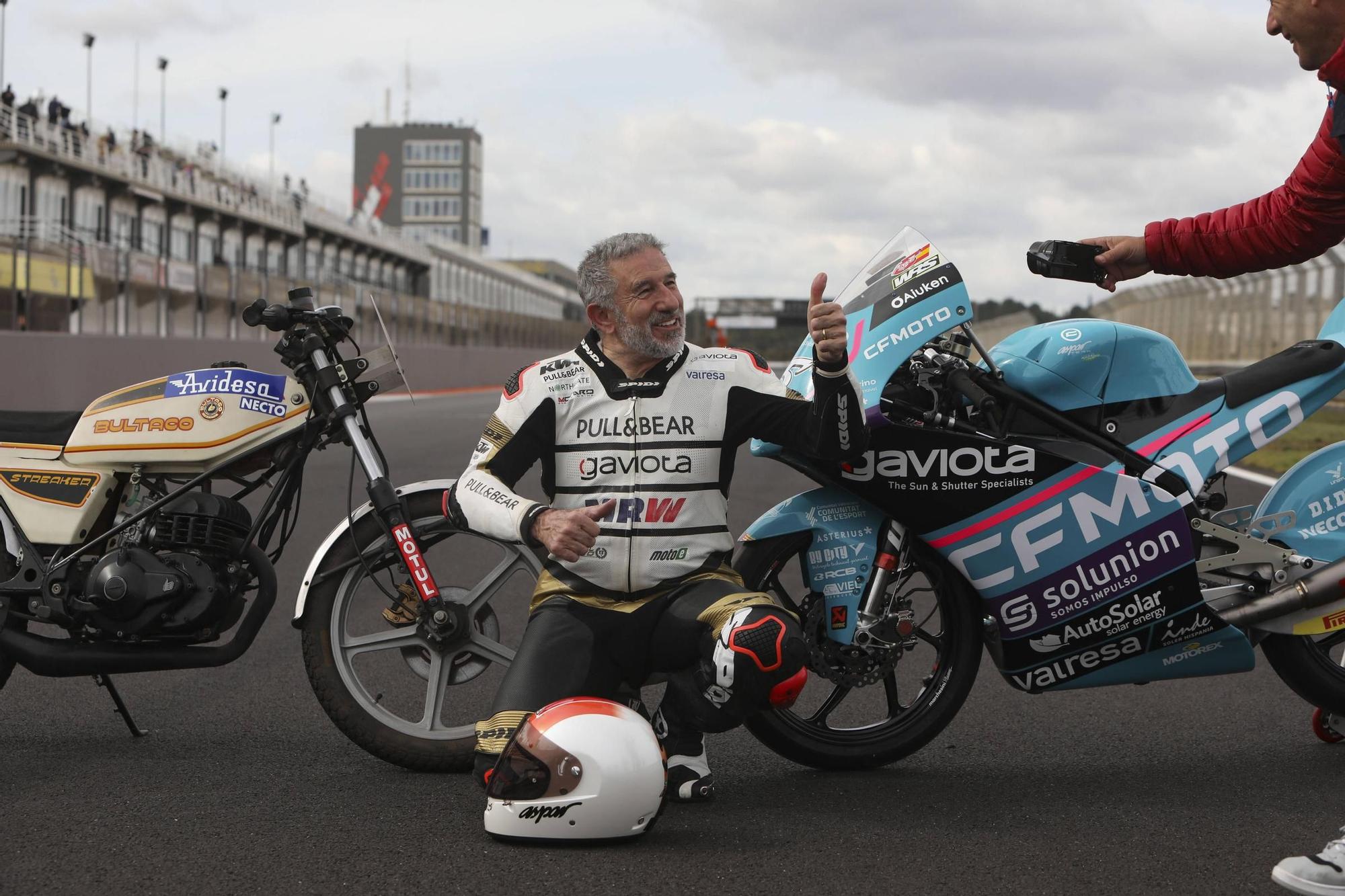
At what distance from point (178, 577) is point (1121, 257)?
2.57 m

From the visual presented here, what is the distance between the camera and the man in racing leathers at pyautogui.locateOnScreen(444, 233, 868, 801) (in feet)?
12.3

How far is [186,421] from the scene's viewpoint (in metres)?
4.07

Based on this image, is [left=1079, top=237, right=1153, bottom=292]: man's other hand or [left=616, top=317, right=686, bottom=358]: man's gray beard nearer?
[left=616, top=317, right=686, bottom=358]: man's gray beard

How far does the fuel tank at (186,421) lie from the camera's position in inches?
160

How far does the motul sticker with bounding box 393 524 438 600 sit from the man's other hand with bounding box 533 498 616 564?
0.54 meters

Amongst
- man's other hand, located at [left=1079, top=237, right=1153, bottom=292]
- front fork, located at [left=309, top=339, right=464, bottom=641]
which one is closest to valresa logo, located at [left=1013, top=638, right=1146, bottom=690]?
man's other hand, located at [left=1079, top=237, right=1153, bottom=292]

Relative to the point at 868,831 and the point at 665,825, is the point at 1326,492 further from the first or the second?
the point at 665,825

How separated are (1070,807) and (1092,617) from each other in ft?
1.65

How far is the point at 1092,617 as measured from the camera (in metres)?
3.99

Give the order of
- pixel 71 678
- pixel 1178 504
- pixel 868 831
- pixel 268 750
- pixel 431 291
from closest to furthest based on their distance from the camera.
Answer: pixel 868 831, pixel 1178 504, pixel 268 750, pixel 71 678, pixel 431 291

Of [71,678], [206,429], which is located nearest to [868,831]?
[206,429]

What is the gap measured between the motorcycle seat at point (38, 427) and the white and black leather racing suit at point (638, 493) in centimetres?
112

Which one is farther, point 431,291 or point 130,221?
point 431,291

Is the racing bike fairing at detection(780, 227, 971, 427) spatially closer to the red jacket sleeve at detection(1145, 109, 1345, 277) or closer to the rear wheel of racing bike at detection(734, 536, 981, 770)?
the rear wheel of racing bike at detection(734, 536, 981, 770)
